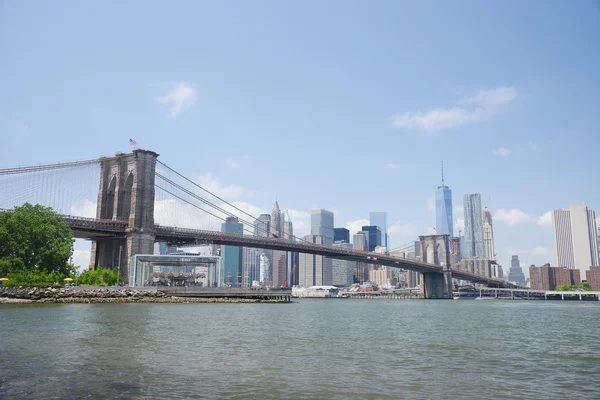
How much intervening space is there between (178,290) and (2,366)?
58530 mm

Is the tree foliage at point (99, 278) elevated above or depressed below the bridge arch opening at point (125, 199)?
below

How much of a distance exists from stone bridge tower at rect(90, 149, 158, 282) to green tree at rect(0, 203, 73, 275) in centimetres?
1291

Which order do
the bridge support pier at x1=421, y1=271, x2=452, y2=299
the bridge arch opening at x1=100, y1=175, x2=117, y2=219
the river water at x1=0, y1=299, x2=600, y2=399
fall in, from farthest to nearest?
the bridge support pier at x1=421, y1=271, x2=452, y2=299 → the bridge arch opening at x1=100, y1=175, x2=117, y2=219 → the river water at x1=0, y1=299, x2=600, y2=399

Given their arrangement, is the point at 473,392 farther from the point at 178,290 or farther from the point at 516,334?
the point at 178,290

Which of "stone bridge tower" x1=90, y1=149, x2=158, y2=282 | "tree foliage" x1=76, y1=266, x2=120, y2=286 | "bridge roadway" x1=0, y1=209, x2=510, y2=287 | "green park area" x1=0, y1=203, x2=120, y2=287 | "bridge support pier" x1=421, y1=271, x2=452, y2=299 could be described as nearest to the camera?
"green park area" x1=0, y1=203, x2=120, y2=287

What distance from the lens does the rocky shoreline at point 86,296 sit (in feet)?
186

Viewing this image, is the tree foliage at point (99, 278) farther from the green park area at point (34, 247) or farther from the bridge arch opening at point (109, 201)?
the bridge arch opening at point (109, 201)

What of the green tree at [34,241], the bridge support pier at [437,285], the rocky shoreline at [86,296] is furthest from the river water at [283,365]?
the bridge support pier at [437,285]

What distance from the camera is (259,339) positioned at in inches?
1009

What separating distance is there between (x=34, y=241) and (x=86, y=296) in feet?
32.5

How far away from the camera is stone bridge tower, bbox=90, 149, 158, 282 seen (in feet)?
261

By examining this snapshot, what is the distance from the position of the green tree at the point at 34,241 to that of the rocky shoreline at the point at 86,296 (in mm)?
5004

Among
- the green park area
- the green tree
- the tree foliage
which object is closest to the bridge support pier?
the tree foliage

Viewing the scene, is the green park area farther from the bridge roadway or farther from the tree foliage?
the bridge roadway
